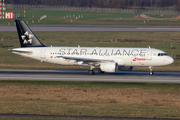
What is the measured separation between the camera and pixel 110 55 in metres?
44.6

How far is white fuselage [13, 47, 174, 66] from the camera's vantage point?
4428 centimetres

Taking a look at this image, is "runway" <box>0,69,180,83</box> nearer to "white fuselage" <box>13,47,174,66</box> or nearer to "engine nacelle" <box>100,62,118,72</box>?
"engine nacelle" <box>100,62,118,72</box>

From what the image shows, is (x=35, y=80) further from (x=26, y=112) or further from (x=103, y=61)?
(x=26, y=112)

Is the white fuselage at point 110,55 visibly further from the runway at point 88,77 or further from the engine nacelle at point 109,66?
the runway at point 88,77

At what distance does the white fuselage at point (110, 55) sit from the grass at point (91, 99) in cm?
863

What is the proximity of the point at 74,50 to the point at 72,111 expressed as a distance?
21.6 meters

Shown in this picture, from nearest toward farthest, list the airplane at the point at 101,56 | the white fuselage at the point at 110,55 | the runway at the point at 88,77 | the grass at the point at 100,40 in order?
the runway at the point at 88,77, the airplane at the point at 101,56, the white fuselage at the point at 110,55, the grass at the point at 100,40

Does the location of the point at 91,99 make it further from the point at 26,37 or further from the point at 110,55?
the point at 26,37

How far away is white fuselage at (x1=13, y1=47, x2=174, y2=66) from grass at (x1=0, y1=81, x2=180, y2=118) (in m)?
8.63

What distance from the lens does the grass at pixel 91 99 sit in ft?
80.6

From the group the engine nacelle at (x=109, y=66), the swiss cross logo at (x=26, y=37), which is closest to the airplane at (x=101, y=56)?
the engine nacelle at (x=109, y=66)

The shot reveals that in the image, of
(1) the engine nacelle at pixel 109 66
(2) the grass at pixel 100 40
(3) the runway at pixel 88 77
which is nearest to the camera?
(3) the runway at pixel 88 77

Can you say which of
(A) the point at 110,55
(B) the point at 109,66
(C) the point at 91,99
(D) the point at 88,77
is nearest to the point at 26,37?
(D) the point at 88,77

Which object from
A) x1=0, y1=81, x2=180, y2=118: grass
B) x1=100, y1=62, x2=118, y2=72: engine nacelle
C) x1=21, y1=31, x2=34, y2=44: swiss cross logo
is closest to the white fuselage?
x1=21, y1=31, x2=34, y2=44: swiss cross logo
